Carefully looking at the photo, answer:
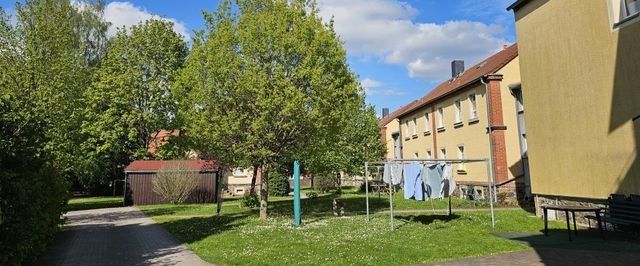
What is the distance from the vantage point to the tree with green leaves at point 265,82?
52.5 feet

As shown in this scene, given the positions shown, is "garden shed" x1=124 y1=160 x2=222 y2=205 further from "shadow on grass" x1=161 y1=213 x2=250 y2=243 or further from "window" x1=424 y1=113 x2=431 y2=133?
"window" x1=424 y1=113 x2=431 y2=133

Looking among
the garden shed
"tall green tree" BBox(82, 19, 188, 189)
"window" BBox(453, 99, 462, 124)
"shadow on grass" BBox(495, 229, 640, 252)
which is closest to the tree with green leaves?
"shadow on grass" BBox(495, 229, 640, 252)

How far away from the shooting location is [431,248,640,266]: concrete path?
28.6ft

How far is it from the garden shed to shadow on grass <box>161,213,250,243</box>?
1218 centimetres

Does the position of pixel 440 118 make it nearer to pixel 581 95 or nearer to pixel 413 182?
pixel 413 182

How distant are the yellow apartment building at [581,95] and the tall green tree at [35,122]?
42.4ft

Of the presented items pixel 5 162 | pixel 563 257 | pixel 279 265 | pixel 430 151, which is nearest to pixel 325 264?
pixel 279 265

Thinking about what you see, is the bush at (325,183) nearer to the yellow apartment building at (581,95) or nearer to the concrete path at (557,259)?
the yellow apartment building at (581,95)

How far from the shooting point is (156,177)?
3009 centimetres

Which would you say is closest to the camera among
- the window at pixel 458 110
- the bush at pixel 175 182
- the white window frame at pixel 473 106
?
the white window frame at pixel 473 106

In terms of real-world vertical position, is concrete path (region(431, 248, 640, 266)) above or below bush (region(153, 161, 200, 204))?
below

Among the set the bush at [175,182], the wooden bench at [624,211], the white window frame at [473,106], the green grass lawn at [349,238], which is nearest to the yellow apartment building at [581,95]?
the wooden bench at [624,211]

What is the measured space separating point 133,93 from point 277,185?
45.4ft

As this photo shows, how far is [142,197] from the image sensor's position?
31.2m
